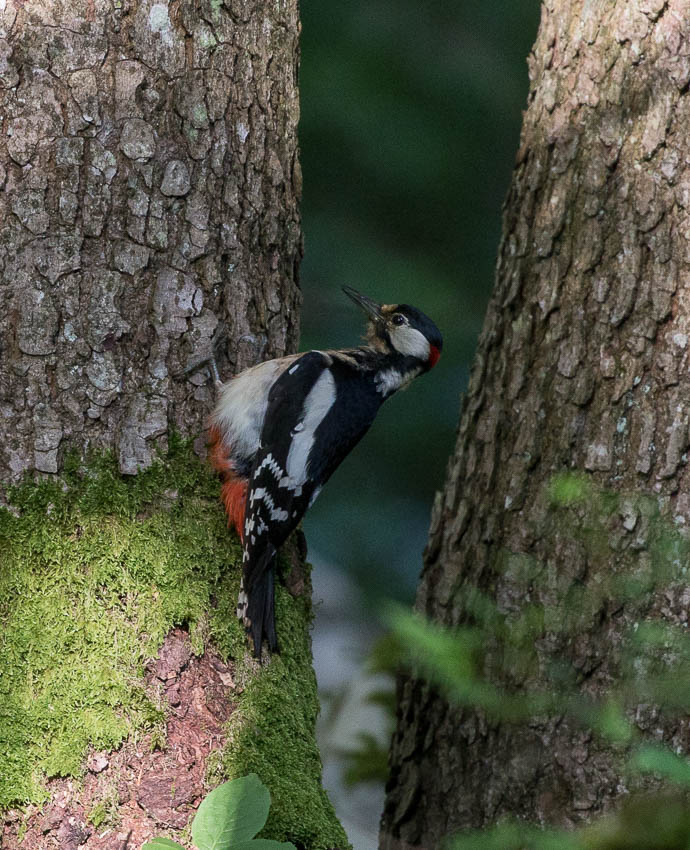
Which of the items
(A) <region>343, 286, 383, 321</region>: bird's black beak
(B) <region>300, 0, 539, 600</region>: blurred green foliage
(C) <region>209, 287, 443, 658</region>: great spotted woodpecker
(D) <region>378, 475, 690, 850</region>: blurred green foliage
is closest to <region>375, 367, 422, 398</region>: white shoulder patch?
(C) <region>209, 287, 443, 658</region>: great spotted woodpecker

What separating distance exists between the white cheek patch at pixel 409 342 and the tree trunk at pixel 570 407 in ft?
0.81

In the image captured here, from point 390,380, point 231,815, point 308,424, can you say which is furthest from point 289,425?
point 231,815

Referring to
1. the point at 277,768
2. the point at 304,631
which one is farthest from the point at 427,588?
the point at 277,768

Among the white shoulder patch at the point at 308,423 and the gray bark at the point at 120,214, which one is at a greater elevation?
the gray bark at the point at 120,214

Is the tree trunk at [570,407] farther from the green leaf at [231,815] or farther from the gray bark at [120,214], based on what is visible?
the green leaf at [231,815]

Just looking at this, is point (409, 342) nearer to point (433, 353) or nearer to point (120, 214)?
point (433, 353)

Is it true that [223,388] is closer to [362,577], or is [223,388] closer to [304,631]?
[304,631]

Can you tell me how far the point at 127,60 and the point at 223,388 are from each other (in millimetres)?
842

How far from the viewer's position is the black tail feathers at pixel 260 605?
7.41 feet

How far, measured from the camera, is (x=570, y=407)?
2803mm

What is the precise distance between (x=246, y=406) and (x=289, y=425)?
23cm

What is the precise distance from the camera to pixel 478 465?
3.01 m

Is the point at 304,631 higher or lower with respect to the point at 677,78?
lower

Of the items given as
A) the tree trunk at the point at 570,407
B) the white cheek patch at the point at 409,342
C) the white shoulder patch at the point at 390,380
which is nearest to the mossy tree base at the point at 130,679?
the tree trunk at the point at 570,407
